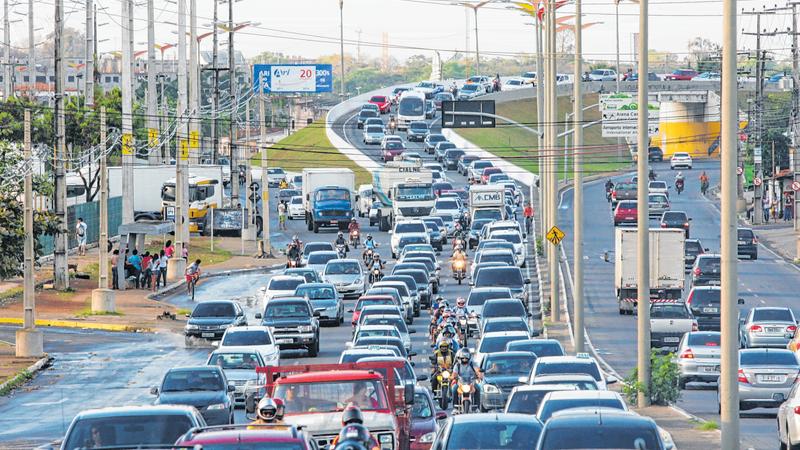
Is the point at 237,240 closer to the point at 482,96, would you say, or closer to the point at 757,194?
the point at 757,194

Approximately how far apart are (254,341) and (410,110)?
9954cm

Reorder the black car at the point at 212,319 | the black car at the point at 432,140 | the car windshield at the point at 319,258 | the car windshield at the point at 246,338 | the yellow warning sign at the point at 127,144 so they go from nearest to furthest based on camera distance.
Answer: the car windshield at the point at 246,338 → the black car at the point at 212,319 → the car windshield at the point at 319,258 → the yellow warning sign at the point at 127,144 → the black car at the point at 432,140

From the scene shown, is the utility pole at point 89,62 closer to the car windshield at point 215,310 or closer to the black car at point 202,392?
the car windshield at point 215,310

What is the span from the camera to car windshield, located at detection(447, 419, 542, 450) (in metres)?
18.6

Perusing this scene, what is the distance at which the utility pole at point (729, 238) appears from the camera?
23062 millimetres

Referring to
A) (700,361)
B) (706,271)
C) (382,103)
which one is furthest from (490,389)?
(382,103)

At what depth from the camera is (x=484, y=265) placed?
5875 centimetres

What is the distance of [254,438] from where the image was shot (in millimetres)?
15969

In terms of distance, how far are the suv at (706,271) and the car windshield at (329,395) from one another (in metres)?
39.3

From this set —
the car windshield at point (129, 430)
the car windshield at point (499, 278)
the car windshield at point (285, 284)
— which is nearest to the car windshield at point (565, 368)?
the car windshield at point (129, 430)

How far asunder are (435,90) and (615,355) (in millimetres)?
115315

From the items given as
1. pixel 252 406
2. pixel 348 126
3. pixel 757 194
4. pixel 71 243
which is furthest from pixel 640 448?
pixel 348 126

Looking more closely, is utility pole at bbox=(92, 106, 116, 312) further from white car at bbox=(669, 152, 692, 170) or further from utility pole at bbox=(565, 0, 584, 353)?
white car at bbox=(669, 152, 692, 170)

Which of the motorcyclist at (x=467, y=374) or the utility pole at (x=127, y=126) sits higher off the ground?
the utility pole at (x=127, y=126)
